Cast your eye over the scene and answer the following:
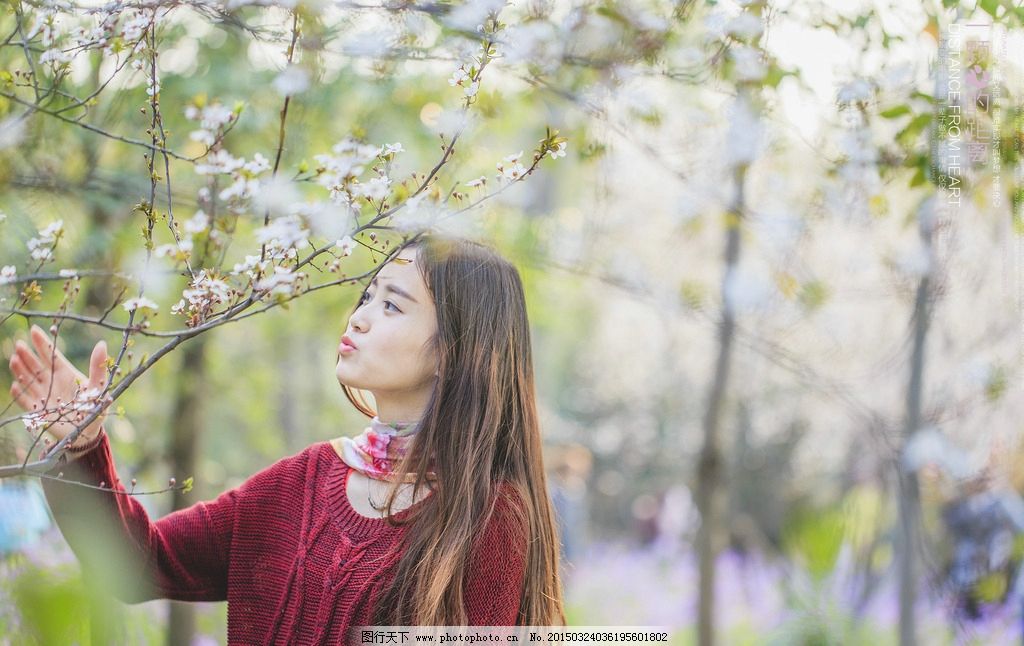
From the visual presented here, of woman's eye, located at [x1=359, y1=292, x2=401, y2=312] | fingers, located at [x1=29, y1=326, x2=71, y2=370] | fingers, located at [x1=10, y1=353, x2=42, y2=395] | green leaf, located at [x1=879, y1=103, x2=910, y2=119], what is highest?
green leaf, located at [x1=879, y1=103, x2=910, y2=119]

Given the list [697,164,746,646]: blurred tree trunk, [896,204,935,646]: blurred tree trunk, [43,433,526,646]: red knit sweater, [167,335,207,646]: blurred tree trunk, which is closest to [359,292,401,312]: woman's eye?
[43,433,526,646]: red knit sweater

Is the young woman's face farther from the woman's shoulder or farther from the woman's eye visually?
the woman's shoulder

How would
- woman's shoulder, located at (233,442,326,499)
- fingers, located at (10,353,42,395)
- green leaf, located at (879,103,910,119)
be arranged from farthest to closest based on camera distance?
green leaf, located at (879,103,910,119), woman's shoulder, located at (233,442,326,499), fingers, located at (10,353,42,395)

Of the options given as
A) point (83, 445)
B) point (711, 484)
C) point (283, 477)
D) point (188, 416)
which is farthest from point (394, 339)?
point (188, 416)

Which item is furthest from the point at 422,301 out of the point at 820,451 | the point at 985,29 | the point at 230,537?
the point at 820,451

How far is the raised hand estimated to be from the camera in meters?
1.25

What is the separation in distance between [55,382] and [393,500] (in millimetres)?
507

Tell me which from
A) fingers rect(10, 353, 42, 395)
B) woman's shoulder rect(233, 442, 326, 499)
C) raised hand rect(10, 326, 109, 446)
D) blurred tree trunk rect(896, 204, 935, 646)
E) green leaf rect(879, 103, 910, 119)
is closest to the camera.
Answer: raised hand rect(10, 326, 109, 446)

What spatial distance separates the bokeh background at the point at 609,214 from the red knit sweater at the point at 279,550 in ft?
0.38

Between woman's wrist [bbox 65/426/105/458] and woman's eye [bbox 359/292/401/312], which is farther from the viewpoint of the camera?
woman's eye [bbox 359/292/401/312]

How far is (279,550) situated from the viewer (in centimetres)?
144

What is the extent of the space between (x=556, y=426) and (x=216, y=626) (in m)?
6.19

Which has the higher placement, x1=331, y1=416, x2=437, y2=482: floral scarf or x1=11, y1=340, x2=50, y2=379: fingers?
x1=11, y1=340, x2=50, y2=379: fingers

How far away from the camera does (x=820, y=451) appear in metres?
8.37
